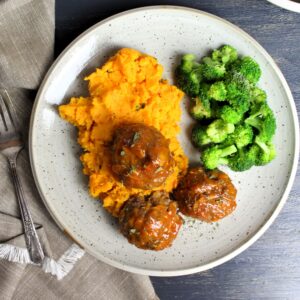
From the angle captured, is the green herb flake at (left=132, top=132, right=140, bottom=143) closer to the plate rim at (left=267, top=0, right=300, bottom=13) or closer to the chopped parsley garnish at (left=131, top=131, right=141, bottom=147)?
the chopped parsley garnish at (left=131, top=131, right=141, bottom=147)

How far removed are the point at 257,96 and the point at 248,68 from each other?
0.86ft

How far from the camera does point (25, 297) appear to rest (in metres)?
4.07

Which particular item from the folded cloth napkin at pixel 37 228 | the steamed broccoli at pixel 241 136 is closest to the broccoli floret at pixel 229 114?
the steamed broccoli at pixel 241 136

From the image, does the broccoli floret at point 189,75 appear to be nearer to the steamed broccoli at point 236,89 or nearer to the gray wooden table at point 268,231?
the steamed broccoli at point 236,89

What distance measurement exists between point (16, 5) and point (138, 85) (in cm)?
127

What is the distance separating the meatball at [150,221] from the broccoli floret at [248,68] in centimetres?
126

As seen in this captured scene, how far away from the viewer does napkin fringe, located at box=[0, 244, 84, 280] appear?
389cm

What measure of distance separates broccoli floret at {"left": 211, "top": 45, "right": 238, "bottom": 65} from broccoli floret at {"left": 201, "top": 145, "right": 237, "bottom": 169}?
2.47 feet

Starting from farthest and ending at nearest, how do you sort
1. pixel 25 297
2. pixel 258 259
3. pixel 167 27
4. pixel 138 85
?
1. pixel 258 259
2. pixel 25 297
3. pixel 167 27
4. pixel 138 85

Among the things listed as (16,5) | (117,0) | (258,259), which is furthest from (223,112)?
(16,5)

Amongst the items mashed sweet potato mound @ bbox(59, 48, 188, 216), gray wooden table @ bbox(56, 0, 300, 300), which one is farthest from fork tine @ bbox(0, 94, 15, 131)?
→ gray wooden table @ bbox(56, 0, 300, 300)

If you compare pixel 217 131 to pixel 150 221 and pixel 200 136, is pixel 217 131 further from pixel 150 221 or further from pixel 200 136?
pixel 150 221

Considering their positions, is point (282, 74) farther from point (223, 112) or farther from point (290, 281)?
point (290, 281)

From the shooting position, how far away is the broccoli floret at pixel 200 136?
3.72 metres
